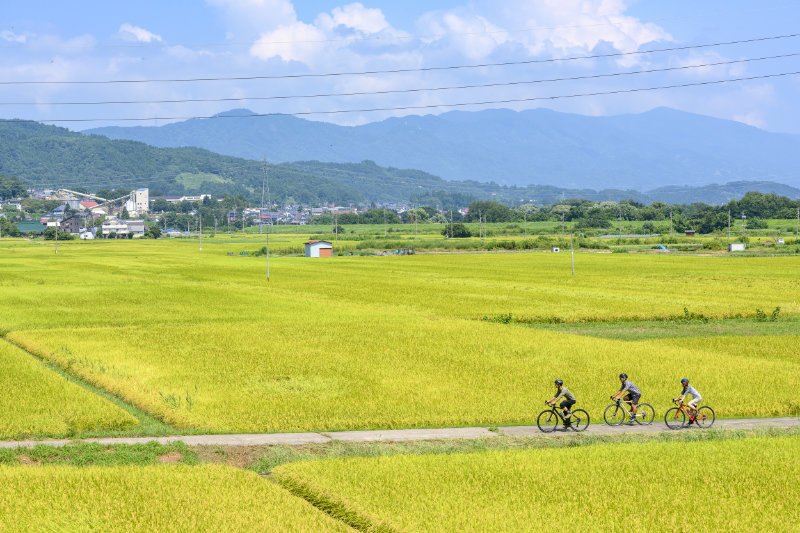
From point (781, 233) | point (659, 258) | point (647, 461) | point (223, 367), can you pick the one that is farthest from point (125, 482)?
point (781, 233)

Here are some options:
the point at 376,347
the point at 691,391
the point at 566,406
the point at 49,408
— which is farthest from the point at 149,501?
the point at 376,347

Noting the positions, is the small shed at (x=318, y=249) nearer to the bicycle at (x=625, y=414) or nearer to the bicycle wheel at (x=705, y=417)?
the bicycle at (x=625, y=414)

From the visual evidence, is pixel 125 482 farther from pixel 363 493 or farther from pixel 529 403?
pixel 529 403

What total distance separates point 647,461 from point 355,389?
11756mm

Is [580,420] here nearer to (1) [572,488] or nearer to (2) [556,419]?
(2) [556,419]

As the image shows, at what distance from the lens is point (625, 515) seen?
16.7 metres

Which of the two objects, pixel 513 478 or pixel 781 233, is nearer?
pixel 513 478

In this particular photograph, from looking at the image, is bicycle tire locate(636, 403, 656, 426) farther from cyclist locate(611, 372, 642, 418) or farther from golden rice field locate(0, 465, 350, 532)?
golden rice field locate(0, 465, 350, 532)

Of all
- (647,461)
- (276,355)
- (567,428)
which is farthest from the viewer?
(276,355)

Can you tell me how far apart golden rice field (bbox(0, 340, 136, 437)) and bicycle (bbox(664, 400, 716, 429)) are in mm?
16102

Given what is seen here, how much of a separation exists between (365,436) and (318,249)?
12109 centimetres

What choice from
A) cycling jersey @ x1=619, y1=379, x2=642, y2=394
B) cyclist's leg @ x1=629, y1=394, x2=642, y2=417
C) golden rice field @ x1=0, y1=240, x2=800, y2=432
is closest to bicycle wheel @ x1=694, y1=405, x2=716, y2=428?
golden rice field @ x1=0, y1=240, x2=800, y2=432

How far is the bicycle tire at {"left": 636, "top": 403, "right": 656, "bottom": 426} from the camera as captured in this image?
2477 centimetres

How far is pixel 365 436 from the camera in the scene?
925 inches
